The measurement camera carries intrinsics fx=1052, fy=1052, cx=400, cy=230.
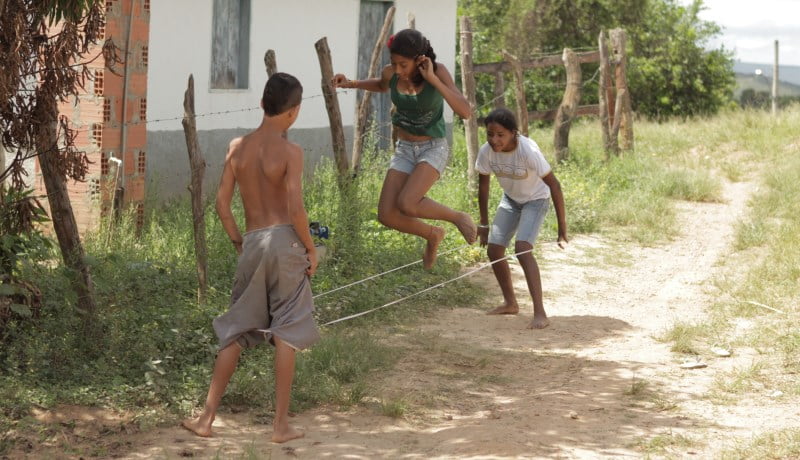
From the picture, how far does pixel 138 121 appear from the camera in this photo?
33.7 feet

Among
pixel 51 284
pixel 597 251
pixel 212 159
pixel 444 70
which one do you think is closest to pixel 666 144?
pixel 597 251

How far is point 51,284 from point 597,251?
19.7 ft

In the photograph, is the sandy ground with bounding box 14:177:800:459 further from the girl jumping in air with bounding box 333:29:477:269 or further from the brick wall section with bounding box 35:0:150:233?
the brick wall section with bounding box 35:0:150:233

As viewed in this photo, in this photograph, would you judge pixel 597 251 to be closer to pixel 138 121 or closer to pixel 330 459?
pixel 138 121

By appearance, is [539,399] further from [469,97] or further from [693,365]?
[469,97]

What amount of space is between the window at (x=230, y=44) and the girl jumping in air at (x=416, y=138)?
5493 millimetres

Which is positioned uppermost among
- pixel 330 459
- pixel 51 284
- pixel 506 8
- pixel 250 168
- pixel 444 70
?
pixel 506 8

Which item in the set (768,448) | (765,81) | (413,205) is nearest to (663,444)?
(768,448)

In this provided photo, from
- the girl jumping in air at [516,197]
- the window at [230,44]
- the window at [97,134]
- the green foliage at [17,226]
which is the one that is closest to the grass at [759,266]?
the girl jumping in air at [516,197]

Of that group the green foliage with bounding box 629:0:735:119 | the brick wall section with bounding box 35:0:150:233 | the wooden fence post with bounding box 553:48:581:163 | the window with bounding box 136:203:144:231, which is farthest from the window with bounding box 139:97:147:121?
the green foliage with bounding box 629:0:735:119

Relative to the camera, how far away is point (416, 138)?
6969 millimetres

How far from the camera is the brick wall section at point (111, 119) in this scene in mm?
9742

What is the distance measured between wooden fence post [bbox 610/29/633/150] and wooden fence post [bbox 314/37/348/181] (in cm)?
838

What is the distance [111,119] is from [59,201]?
12.9 feet
